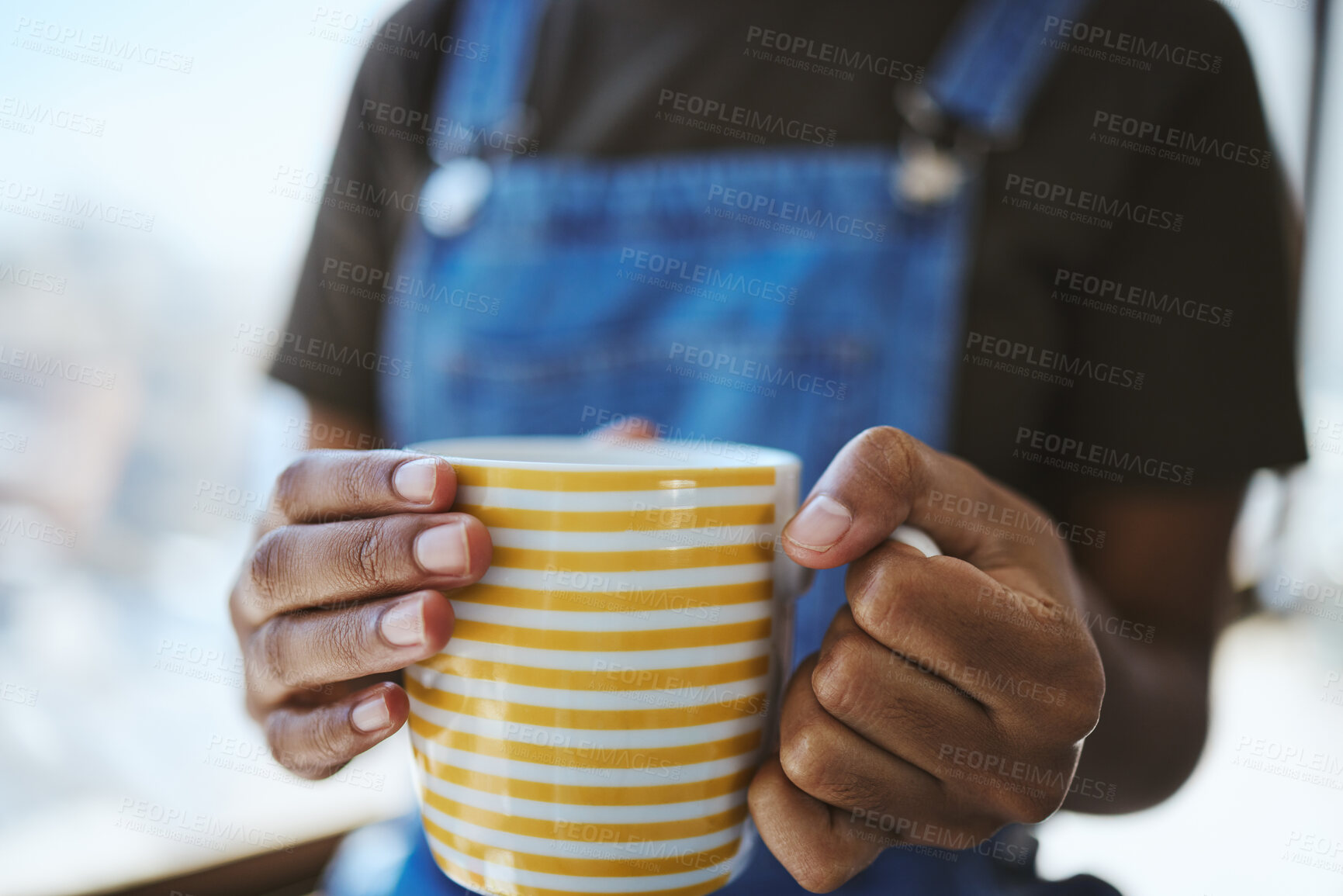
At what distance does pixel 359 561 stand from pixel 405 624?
0.05 meters

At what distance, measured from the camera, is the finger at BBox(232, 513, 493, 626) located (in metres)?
0.36

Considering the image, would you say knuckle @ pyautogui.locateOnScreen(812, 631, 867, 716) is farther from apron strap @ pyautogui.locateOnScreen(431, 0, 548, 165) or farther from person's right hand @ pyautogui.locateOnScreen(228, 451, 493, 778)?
apron strap @ pyautogui.locateOnScreen(431, 0, 548, 165)

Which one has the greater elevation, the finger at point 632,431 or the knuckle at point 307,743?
the finger at point 632,431

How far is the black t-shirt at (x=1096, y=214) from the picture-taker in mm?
796

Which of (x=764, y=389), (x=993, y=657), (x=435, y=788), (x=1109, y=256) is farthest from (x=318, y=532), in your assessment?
(x=1109, y=256)

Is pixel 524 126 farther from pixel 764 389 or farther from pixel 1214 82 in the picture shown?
pixel 1214 82

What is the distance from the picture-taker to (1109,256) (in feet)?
2.73
